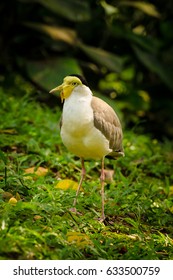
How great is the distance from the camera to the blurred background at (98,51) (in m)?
8.93

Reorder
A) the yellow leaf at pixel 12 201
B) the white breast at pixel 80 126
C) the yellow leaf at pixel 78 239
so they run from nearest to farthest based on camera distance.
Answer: the yellow leaf at pixel 78 239 → the yellow leaf at pixel 12 201 → the white breast at pixel 80 126

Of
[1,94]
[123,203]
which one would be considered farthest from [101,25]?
[123,203]

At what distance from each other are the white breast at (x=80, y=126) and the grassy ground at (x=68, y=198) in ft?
1.41

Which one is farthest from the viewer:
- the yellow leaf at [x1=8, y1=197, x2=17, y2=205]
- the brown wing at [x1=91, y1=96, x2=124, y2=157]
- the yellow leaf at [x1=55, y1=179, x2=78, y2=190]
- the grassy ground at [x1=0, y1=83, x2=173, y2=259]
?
the yellow leaf at [x1=55, y1=179, x2=78, y2=190]

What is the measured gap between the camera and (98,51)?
368 inches

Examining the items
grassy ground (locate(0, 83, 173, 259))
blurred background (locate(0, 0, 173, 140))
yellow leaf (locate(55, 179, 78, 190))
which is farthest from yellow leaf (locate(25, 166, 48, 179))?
blurred background (locate(0, 0, 173, 140))

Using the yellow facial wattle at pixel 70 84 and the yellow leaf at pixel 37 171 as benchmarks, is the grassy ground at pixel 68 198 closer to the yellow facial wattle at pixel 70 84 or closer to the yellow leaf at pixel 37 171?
the yellow leaf at pixel 37 171

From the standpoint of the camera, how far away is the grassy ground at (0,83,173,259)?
4.21m

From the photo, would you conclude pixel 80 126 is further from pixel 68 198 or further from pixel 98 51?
pixel 98 51

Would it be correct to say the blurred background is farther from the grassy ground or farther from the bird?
Result: the bird

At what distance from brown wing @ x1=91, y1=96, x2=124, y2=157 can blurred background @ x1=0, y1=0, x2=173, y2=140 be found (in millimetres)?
3026

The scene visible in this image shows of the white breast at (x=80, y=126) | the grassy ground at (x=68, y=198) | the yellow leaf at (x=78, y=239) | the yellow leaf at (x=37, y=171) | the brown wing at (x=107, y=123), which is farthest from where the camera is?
the yellow leaf at (x=37, y=171)

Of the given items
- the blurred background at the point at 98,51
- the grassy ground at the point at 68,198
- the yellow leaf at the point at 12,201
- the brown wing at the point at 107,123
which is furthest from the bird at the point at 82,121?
the blurred background at the point at 98,51

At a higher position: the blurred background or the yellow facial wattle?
the yellow facial wattle
